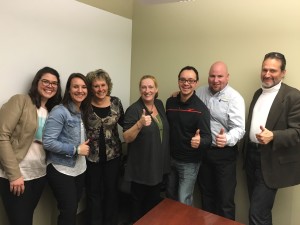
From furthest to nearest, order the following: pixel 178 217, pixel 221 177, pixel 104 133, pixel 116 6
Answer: pixel 116 6
pixel 221 177
pixel 104 133
pixel 178 217

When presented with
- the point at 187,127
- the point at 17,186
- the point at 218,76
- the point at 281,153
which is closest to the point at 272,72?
the point at 218,76

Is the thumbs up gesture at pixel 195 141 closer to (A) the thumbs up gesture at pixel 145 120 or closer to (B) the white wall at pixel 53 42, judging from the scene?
(A) the thumbs up gesture at pixel 145 120

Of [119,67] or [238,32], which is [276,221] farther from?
[119,67]

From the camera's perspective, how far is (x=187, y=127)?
2.20m

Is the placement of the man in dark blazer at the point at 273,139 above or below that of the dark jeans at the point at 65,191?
above

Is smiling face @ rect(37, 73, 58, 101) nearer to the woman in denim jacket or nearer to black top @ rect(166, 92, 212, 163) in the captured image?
the woman in denim jacket

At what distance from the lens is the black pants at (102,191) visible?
2.38 m

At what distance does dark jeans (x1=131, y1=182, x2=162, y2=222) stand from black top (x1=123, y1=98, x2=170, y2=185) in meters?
0.20

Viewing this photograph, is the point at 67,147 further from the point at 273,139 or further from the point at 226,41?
the point at 226,41

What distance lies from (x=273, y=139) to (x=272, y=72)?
0.54 m

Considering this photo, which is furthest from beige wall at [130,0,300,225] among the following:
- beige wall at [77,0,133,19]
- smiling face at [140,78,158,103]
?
smiling face at [140,78,158,103]

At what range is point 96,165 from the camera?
234cm

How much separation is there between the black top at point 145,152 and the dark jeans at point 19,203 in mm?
735

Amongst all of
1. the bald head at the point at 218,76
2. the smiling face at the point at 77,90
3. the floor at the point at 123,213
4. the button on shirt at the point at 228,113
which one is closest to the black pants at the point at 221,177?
the button on shirt at the point at 228,113
